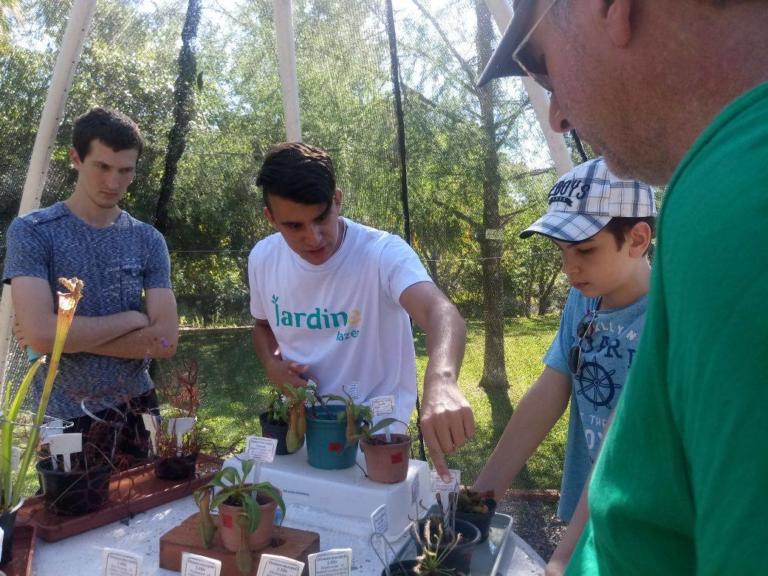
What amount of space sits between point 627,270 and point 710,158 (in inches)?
53.8

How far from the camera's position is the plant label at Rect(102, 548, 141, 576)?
4.18 ft

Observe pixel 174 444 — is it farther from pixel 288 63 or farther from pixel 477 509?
pixel 288 63

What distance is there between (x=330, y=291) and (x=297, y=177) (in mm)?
422

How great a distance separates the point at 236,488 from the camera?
58.2 inches

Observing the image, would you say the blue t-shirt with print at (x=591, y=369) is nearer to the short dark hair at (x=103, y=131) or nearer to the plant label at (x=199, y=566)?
the plant label at (x=199, y=566)

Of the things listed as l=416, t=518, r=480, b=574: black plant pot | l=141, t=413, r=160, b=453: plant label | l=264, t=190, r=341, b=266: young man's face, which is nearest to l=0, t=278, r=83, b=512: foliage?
l=141, t=413, r=160, b=453: plant label

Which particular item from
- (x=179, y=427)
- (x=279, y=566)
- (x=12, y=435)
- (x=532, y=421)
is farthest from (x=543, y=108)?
(x=12, y=435)

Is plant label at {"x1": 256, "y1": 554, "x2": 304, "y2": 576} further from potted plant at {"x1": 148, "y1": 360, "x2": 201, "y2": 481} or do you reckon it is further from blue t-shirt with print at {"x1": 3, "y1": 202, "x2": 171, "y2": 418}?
blue t-shirt with print at {"x1": 3, "y1": 202, "x2": 171, "y2": 418}

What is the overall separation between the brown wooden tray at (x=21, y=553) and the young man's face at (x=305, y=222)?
1.05 m

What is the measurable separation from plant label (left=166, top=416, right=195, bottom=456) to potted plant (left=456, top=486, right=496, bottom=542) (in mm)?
904

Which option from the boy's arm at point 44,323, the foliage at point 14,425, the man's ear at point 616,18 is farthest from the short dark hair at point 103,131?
the man's ear at point 616,18

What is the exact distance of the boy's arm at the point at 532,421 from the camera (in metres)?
1.88

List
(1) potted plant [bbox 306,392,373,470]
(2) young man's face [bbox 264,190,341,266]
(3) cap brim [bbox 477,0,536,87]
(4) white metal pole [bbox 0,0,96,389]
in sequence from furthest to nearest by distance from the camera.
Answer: (4) white metal pole [bbox 0,0,96,389], (2) young man's face [bbox 264,190,341,266], (1) potted plant [bbox 306,392,373,470], (3) cap brim [bbox 477,0,536,87]

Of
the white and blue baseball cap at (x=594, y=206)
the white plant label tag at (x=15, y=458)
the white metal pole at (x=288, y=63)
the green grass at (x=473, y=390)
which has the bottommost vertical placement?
the green grass at (x=473, y=390)
